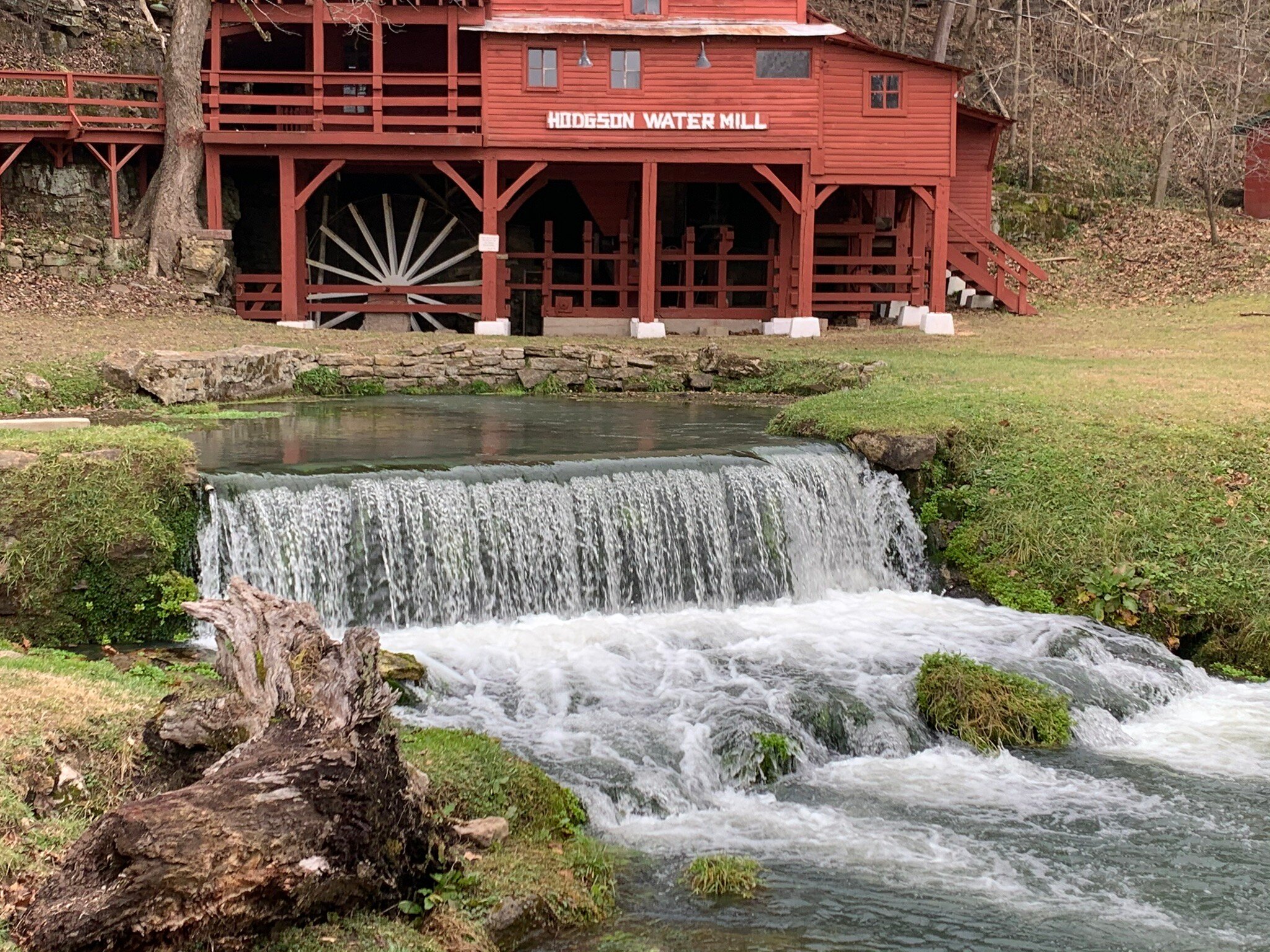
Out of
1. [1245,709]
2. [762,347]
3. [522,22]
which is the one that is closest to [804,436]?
[1245,709]

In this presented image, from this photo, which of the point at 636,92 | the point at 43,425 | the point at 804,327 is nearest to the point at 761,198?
the point at 804,327

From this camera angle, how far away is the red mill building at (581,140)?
22.5 metres

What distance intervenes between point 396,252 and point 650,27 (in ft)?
25.3

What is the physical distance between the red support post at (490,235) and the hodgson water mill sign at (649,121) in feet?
4.49

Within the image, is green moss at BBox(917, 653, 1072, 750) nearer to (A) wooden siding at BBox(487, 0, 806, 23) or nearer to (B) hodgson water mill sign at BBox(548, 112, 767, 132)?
(B) hodgson water mill sign at BBox(548, 112, 767, 132)

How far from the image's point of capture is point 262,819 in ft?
15.1

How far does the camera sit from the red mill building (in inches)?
888

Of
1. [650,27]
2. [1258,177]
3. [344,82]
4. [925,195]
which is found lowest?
[925,195]

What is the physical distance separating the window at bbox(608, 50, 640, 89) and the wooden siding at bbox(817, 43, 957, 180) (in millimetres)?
3475

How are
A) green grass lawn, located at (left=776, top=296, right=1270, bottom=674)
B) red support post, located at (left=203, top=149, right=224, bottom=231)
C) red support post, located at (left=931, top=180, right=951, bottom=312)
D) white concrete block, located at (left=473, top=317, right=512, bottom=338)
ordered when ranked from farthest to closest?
red support post, located at (left=931, top=180, right=951, bottom=312), white concrete block, located at (left=473, top=317, right=512, bottom=338), red support post, located at (left=203, top=149, right=224, bottom=231), green grass lawn, located at (left=776, top=296, right=1270, bottom=674)

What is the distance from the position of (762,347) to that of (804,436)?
7341mm

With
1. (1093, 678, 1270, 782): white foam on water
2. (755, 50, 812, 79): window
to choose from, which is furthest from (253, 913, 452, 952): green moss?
(755, 50, 812, 79): window

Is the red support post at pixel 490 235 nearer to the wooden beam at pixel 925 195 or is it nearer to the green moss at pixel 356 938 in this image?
the wooden beam at pixel 925 195

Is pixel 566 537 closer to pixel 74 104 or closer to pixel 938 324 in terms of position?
pixel 938 324
